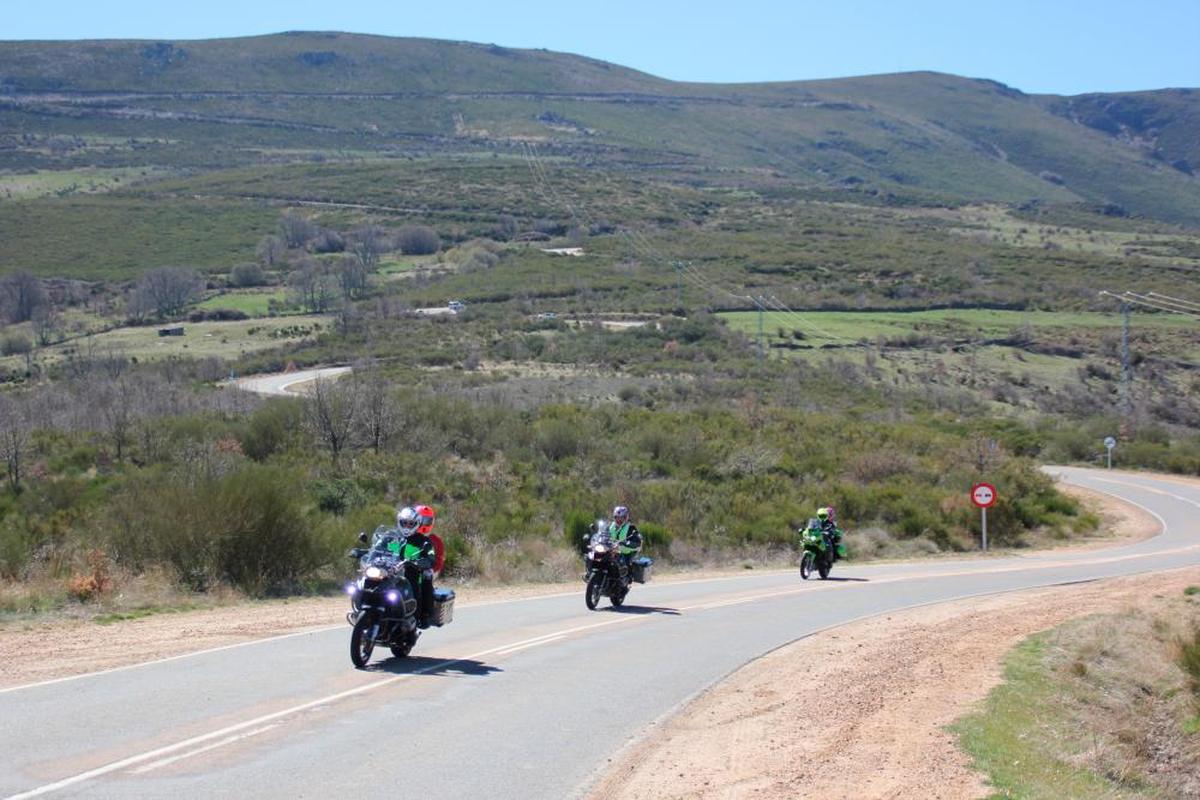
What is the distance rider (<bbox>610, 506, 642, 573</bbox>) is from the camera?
736 inches

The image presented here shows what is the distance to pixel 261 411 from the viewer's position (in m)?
39.4

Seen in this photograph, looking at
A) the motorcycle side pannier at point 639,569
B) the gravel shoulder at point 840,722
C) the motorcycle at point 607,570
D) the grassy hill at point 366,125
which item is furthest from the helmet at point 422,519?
the grassy hill at point 366,125

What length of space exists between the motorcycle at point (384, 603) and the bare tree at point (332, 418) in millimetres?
24458

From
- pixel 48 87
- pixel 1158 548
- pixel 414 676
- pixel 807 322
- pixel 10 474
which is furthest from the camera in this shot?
pixel 48 87

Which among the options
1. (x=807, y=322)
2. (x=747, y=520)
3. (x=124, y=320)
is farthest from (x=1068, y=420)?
(x=124, y=320)

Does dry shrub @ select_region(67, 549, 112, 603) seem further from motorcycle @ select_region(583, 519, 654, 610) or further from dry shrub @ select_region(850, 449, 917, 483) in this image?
dry shrub @ select_region(850, 449, 917, 483)

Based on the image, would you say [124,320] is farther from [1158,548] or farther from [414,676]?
[414,676]

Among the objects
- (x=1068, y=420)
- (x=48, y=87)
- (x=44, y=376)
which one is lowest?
(x=1068, y=420)

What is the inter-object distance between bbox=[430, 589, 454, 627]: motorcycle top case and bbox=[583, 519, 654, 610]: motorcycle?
16.6ft

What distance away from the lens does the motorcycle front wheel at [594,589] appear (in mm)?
18359

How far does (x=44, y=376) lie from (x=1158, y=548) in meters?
48.7

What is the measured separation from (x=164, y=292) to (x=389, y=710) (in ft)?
265

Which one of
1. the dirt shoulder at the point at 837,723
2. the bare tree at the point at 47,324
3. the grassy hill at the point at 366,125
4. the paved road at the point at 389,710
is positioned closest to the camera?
the paved road at the point at 389,710

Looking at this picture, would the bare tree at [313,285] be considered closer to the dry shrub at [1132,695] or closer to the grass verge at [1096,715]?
the dry shrub at [1132,695]
